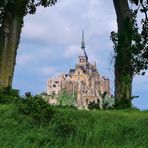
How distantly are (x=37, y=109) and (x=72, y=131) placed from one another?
1.80 metres

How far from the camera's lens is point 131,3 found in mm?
27531

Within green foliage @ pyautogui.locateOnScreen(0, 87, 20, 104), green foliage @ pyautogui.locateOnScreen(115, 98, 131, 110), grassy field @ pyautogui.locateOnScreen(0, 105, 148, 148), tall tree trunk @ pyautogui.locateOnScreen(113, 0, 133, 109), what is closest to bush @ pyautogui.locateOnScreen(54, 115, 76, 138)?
grassy field @ pyautogui.locateOnScreen(0, 105, 148, 148)

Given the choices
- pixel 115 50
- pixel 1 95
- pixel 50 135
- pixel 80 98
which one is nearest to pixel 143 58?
pixel 115 50

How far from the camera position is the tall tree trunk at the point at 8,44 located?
2348cm

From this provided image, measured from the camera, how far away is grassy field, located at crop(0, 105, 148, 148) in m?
10.6

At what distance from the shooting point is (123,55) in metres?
25.0

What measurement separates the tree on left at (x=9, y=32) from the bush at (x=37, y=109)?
9.12m

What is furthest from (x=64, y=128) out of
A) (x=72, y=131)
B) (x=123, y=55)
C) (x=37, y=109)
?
(x=123, y=55)

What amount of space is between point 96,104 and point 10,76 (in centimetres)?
356

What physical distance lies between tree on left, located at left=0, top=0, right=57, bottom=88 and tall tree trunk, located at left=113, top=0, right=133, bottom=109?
3966 millimetres

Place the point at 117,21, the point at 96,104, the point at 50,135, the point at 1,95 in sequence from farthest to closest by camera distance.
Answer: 1. the point at 117,21
2. the point at 96,104
3. the point at 1,95
4. the point at 50,135

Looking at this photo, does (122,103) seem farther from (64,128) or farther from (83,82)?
(64,128)

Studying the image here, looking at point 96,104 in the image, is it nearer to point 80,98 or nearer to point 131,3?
point 80,98

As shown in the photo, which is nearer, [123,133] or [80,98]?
[123,133]
